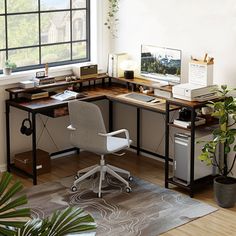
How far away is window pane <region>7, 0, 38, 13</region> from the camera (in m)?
6.12

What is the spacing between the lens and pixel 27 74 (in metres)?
6.20

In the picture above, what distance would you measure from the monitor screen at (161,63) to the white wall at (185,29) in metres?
0.07

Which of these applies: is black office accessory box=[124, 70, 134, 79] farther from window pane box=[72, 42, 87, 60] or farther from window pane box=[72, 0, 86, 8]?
window pane box=[72, 0, 86, 8]

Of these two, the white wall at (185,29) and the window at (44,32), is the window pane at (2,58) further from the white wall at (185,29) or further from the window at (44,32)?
the white wall at (185,29)

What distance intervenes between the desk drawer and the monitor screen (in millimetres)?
1367

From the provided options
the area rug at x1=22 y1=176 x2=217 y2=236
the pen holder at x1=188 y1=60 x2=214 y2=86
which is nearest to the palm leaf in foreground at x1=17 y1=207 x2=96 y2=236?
the area rug at x1=22 y1=176 x2=217 y2=236

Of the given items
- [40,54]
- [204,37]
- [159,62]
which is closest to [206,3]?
[204,37]

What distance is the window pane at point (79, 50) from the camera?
6.79 meters

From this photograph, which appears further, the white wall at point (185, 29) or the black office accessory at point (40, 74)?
the black office accessory at point (40, 74)

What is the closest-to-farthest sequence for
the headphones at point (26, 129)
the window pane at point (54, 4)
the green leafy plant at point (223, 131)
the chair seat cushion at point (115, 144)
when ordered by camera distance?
the green leafy plant at point (223, 131) < the chair seat cushion at point (115, 144) < the headphones at point (26, 129) < the window pane at point (54, 4)

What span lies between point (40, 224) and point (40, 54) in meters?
4.15

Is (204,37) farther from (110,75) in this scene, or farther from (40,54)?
(40,54)

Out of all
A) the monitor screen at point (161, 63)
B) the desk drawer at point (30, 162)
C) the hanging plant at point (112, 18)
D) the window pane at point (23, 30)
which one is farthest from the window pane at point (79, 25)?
the desk drawer at point (30, 162)

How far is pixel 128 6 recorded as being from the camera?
21.4 ft
